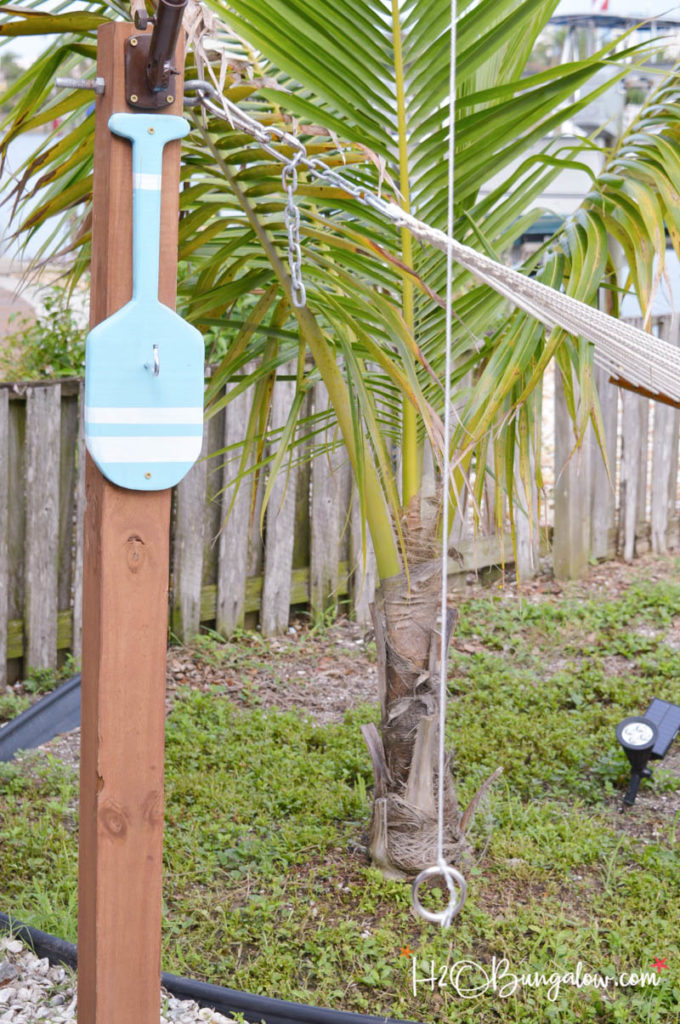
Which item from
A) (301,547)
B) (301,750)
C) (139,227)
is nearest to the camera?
(139,227)

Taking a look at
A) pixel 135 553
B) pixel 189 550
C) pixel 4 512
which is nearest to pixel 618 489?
pixel 189 550

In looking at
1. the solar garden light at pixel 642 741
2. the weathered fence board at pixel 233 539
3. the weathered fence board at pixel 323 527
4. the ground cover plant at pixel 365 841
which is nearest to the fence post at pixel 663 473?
the ground cover plant at pixel 365 841

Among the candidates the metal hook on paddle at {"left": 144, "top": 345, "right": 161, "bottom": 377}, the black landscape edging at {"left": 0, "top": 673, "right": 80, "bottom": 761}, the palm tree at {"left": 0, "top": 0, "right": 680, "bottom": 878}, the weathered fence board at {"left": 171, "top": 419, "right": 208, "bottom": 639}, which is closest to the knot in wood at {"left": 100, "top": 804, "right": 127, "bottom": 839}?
the metal hook on paddle at {"left": 144, "top": 345, "right": 161, "bottom": 377}

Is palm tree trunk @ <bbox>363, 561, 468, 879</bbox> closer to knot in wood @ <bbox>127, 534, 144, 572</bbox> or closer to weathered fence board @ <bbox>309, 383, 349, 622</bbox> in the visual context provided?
knot in wood @ <bbox>127, 534, 144, 572</bbox>

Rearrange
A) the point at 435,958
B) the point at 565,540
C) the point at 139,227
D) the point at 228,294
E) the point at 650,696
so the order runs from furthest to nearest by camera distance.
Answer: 1. the point at 565,540
2. the point at 650,696
3. the point at 228,294
4. the point at 435,958
5. the point at 139,227

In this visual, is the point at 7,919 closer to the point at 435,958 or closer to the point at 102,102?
the point at 435,958

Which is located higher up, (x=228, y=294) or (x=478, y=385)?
(x=228, y=294)

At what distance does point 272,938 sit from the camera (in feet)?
7.98

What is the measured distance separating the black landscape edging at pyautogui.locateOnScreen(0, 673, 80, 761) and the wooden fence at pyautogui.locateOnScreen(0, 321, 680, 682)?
0.91 ft

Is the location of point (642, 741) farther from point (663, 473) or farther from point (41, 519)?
point (663, 473)

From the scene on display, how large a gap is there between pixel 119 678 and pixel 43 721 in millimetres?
2417

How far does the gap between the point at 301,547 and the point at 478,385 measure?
267 cm

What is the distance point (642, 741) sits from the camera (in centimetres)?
308

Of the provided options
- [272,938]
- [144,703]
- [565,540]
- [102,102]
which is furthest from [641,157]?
[565,540]
